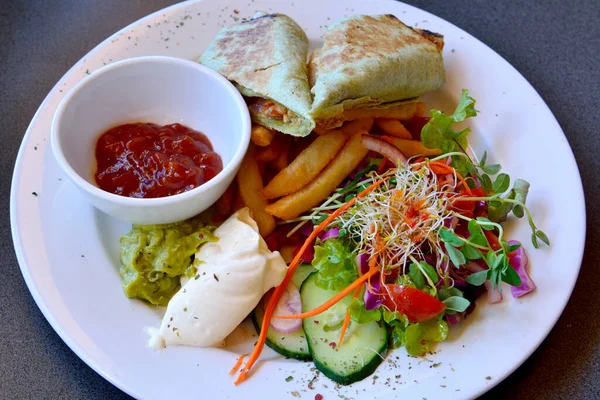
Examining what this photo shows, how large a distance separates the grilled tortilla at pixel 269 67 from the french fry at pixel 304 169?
148 millimetres

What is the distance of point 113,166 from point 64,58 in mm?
1316

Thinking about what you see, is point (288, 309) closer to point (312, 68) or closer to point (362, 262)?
point (362, 262)

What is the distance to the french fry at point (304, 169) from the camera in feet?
7.59

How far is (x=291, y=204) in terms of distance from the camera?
2312mm

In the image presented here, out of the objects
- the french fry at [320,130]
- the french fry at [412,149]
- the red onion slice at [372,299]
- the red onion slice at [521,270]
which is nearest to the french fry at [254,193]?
the french fry at [320,130]

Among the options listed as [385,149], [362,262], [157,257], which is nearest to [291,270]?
[362,262]

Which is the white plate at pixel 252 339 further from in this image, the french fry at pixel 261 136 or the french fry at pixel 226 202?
the french fry at pixel 261 136

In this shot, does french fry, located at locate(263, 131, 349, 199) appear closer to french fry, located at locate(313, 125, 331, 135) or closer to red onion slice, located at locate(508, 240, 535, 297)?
french fry, located at locate(313, 125, 331, 135)

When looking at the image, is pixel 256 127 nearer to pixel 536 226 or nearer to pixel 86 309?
pixel 86 309

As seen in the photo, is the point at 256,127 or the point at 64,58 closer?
the point at 256,127

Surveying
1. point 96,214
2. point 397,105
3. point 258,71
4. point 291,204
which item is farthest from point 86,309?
point 397,105

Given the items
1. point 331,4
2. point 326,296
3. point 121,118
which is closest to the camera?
point 326,296

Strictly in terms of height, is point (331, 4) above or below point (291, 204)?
above

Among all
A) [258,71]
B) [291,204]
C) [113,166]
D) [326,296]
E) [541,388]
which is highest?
[258,71]
